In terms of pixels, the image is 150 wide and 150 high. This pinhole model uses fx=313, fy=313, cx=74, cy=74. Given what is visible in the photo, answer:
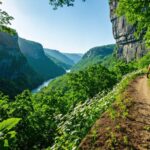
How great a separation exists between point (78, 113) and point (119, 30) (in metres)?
184

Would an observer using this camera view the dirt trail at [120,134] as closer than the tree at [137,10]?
Yes

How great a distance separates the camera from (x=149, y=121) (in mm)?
13180

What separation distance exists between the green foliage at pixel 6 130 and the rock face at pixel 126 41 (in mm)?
168982

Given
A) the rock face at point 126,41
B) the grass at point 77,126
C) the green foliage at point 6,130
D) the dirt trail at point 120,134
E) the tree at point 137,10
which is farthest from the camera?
the rock face at point 126,41

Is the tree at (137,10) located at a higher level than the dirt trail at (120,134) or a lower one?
higher

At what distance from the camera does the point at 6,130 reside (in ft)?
9.94

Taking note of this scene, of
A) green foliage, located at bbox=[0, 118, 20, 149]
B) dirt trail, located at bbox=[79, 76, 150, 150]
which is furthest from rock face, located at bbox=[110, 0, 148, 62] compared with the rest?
green foliage, located at bbox=[0, 118, 20, 149]

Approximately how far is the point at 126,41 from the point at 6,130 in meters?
189

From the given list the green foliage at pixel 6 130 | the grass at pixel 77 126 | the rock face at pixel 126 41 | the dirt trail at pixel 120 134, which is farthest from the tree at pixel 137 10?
the rock face at pixel 126 41

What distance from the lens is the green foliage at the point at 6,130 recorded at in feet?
9.58

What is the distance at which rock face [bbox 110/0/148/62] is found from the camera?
174 metres

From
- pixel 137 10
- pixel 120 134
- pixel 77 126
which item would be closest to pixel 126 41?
pixel 137 10

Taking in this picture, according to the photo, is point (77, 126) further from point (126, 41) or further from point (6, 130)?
point (126, 41)

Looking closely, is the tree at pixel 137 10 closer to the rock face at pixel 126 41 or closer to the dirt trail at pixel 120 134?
the dirt trail at pixel 120 134
